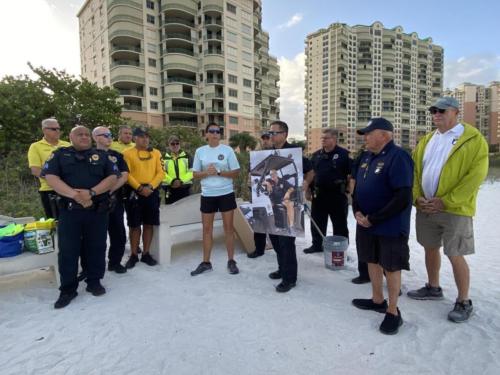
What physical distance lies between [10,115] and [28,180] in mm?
5774

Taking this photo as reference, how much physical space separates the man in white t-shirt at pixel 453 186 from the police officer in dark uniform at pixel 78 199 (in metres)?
3.20

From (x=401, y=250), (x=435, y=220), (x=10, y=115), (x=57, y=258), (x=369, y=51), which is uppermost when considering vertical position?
(x=369, y=51)

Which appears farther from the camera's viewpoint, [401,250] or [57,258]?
[57,258]

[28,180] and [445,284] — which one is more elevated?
[28,180]

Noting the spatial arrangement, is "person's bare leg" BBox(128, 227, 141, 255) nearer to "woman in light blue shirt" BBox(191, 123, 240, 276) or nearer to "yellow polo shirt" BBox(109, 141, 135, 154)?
"woman in light blue shirt" BBox(191, 123, 240, 276)

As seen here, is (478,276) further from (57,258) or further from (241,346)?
(57,258)

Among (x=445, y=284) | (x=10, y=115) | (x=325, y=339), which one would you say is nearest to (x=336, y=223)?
(x=445, y=284)

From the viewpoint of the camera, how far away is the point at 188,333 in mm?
2512

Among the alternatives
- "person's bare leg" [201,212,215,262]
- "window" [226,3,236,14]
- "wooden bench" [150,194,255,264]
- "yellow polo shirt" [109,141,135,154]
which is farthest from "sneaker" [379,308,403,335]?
"window" [226,3,236,14]

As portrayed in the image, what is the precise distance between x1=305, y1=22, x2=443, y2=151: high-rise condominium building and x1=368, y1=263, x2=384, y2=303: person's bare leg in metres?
78.4

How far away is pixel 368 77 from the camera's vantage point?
80.5 meters

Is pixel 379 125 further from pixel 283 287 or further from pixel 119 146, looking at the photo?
pixel 119 146

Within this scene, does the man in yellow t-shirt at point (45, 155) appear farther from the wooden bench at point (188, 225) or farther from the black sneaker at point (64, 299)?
the wooden bench at point (188, 225)

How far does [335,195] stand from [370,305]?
5.75 feet
